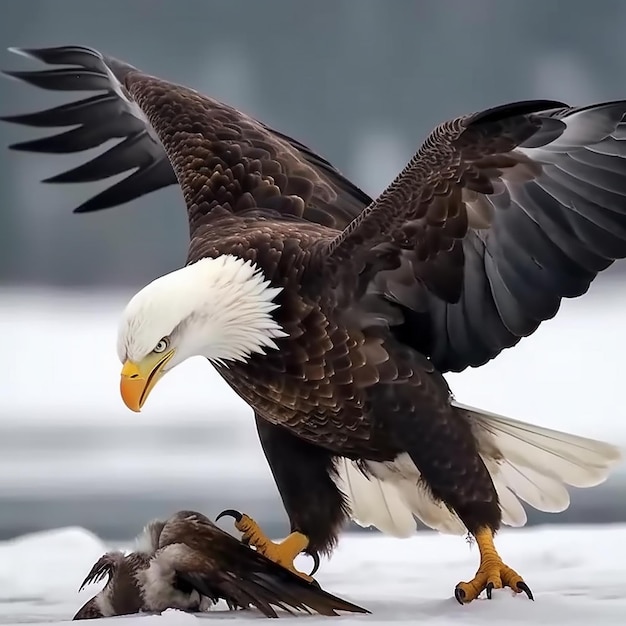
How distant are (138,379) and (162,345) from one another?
0.20ft

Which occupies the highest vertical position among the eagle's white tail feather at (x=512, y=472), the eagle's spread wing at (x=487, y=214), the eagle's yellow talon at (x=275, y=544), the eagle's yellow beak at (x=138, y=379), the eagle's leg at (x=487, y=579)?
the eagle's spread wing at (x=487, y=214)

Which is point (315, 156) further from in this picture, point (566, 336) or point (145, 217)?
point (566, 336)

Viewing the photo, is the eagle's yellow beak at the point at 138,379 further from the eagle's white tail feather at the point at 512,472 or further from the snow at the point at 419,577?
the eagle's white tail feather at the point at 512,472

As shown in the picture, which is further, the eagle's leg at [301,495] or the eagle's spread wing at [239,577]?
the eagle's leg at [301,495]

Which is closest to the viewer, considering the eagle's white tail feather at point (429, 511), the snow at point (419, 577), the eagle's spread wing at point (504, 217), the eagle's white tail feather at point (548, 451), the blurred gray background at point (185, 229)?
the eagle's spread wing at point (504, 217)

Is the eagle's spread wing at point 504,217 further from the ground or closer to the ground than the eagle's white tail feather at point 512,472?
further from the ground

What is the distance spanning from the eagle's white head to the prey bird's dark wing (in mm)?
264

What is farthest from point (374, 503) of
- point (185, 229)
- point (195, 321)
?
point (185, 229)

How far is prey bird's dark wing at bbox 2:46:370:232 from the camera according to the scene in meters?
1.77

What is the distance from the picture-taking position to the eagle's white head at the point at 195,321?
1.44 m

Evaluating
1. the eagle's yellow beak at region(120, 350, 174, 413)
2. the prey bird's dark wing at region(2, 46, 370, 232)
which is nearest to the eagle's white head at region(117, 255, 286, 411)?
the eagle's yellow beak at region(120, 350, 174, 413)

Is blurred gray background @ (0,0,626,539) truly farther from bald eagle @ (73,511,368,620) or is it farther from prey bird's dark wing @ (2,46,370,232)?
bald eagle @ (73,511,368,620)

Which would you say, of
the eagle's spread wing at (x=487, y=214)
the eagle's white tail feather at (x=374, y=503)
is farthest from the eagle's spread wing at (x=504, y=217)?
the eagle's white tail feather at (x=374, y=503)

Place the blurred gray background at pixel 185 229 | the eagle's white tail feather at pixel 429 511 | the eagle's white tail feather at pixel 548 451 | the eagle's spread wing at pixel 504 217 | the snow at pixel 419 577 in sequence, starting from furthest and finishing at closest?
the blurred gray background at pixel 185 229 < the eagle's white tail feather at pixel 429 511 < the eagle's white tail feather at pixel 548 451 < the snow at pixel 419 577 < the eagle's spread wing at pixel 504 217
